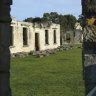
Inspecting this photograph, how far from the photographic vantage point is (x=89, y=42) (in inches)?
227

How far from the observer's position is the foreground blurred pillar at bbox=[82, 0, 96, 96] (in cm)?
571

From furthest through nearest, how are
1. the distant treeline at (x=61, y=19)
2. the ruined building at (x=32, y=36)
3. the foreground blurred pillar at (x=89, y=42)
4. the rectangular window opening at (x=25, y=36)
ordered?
the distant treeline at (x=61, y=19), the rectangular window opening at (x=25, y=36), the ruined building at (x=32, y=36), the foreground blurred pillar at (x=89, y=42)

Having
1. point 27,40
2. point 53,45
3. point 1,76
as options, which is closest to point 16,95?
point 1,76

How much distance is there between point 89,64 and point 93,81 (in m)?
0.24

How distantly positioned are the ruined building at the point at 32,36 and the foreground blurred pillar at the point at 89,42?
75.1 feet

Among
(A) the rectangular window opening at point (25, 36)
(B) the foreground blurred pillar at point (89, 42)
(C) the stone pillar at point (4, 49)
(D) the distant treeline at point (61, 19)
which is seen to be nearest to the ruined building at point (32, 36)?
(A) the rectangular window opening at point (25, 36)

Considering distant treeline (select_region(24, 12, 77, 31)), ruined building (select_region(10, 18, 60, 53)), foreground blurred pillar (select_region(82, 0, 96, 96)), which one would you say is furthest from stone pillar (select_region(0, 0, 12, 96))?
distant treeline (select_region(24, 12, 77, 31))

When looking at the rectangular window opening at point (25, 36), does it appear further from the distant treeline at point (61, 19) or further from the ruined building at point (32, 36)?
the distant treeline at point (61, 19)

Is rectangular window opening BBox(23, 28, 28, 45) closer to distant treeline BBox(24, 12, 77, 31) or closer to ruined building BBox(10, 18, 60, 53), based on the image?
ruined building BBox(10, 18, 60, 53)

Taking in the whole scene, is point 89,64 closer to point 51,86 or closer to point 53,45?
point 51,86

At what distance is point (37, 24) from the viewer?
131ft

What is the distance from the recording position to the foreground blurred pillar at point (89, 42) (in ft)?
18.7

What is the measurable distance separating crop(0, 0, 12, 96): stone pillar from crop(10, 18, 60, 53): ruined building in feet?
71.8

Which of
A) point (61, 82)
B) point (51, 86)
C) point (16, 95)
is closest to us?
point (16, 95)
